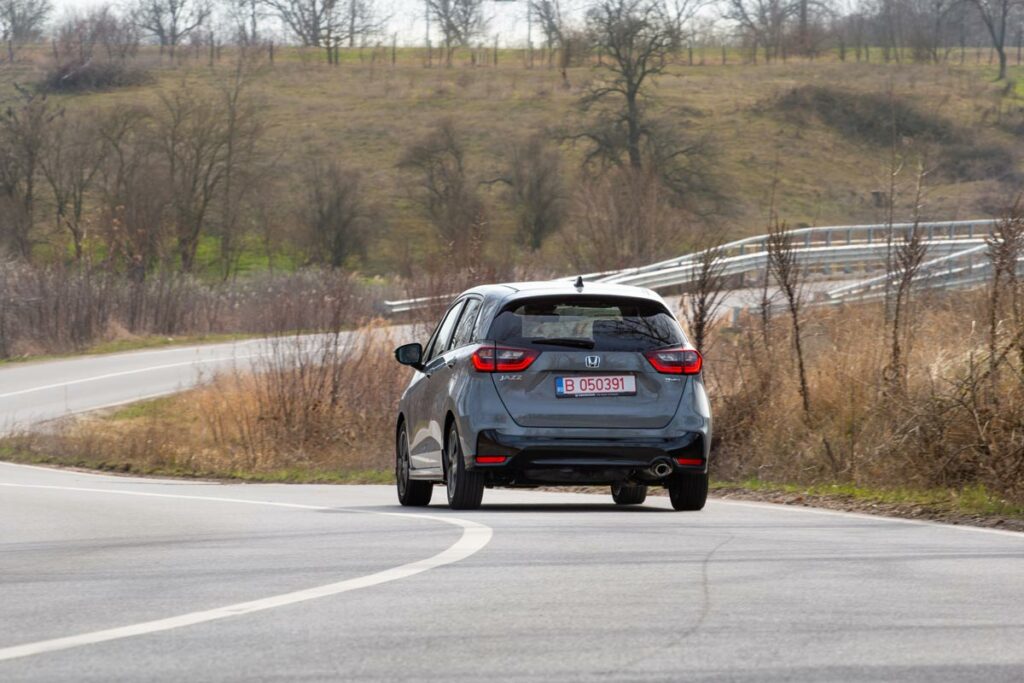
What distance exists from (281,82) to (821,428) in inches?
3714

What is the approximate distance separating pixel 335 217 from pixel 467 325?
63.5 metres

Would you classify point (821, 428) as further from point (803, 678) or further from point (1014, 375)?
point (803, 678)

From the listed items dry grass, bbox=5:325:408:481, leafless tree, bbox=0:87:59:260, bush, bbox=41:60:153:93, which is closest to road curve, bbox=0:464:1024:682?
dry grass, bbox=5:325:408:481

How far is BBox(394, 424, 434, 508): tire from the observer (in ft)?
46.9

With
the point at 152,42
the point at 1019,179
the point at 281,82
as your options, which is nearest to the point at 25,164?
the point at 281,82

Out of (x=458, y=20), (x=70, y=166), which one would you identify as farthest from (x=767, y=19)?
(x=70, y=166)

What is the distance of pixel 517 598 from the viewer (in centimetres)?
790

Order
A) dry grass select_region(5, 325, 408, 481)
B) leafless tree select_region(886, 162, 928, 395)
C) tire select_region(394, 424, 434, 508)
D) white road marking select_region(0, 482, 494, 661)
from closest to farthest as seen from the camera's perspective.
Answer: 1. white road marking select_region(0, 482, 494, 661)
2. tire select_region(394, 424, 434, 508)
3. leafless tree select_region(886, 162, 928, 395)
4. dry grass select_region(5, 325, 408, 481)

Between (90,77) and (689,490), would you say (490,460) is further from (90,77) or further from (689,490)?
(90,77)

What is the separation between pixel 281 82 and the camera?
109125 mm

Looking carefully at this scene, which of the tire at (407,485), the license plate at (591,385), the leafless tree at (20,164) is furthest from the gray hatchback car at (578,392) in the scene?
the leafless tree at (20,164)

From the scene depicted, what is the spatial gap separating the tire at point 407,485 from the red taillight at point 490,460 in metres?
1.73

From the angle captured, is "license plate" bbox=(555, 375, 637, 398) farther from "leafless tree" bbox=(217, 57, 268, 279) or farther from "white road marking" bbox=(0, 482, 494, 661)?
"leafless tree" bbox=(217, 57, 268, 279)

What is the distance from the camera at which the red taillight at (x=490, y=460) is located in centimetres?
1229
